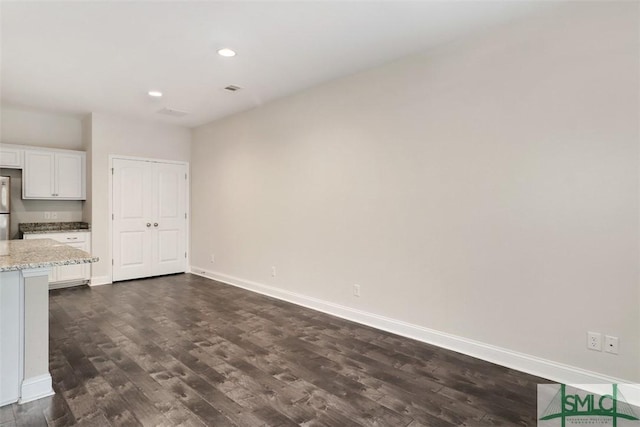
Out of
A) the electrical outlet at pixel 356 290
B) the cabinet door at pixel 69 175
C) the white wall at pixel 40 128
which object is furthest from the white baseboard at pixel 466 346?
the white wall at pixel 40 128

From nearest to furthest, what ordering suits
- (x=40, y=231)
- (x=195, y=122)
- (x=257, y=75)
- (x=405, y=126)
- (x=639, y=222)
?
(x=639, y=222) < (x=405, y=126) < (x=257, y=75) < (x=40, y=231) < (x=195, y=122)

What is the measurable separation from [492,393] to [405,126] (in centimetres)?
236

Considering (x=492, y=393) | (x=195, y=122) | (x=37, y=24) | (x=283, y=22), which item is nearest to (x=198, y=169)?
(x=195, y=122)

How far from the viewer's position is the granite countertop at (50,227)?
515 centimetres

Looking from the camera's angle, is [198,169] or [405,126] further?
[198,169]

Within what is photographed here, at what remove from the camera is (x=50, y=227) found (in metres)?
5.39

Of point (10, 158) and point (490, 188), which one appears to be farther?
point (10, 158)

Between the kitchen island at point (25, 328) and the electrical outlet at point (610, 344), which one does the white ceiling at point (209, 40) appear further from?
the electrical outlet at point (610, 344)

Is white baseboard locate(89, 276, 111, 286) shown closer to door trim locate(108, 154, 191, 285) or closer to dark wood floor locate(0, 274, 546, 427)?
door trim locate(108, 154, 191, 285)

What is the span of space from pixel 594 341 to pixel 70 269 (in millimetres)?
6397

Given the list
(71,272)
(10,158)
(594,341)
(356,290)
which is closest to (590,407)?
(594,341)

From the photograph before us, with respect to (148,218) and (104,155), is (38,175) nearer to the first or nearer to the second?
(104,155)

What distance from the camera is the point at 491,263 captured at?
292 cm

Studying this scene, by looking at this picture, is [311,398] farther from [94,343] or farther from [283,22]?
[283,22]
